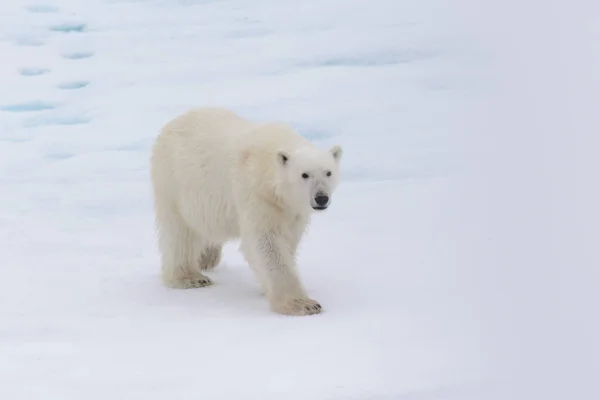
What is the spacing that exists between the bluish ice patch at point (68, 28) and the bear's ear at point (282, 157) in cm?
889

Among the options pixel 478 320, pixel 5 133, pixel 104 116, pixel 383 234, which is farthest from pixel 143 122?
pixel 478 320

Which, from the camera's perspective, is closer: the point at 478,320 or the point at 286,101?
the point at 478,320

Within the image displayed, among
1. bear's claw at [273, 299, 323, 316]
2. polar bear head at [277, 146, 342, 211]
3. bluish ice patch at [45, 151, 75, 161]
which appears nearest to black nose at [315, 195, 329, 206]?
polar bear head at [277, 146, 342, 211]

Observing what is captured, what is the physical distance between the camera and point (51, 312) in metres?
4.51

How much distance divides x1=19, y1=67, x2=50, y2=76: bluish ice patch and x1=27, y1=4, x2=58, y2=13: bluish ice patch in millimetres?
2477

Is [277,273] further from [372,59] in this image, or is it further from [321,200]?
[372,59]

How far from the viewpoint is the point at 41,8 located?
13609mm

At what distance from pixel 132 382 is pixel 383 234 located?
288cm

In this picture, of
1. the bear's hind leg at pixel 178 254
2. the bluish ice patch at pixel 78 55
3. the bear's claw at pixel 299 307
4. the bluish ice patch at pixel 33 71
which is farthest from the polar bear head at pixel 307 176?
the bluish ice patch at pixel 78 55

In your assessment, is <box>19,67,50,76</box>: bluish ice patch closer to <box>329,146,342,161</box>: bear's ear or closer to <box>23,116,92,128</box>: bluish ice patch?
<box>23,116,92,128</box>: bluish ice patch

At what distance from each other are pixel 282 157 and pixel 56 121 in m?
5.72

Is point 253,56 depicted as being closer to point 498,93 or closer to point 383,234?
point 498,93

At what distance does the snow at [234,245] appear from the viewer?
138 inches

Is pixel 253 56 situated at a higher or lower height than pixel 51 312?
→ higher
